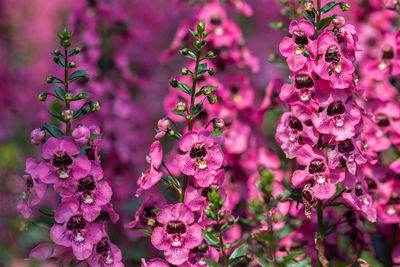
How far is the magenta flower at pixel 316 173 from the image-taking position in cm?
216

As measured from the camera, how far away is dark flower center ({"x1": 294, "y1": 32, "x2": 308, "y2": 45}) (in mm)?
2201

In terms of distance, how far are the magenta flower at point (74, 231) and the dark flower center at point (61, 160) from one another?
0.51 feet

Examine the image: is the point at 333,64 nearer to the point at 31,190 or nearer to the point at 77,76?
the point at 77,76

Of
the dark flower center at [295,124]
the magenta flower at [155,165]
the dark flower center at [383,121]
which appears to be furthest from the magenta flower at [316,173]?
the dark flower center at [383,121]

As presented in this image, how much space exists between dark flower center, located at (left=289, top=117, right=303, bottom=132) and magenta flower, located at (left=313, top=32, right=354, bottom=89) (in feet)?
0.77

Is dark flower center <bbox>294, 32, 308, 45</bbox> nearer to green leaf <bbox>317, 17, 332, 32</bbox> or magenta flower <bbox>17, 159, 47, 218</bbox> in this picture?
green leaf <bbox>317, 17, 332, 32</bbox>

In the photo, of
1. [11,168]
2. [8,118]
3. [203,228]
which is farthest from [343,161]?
[8,118]

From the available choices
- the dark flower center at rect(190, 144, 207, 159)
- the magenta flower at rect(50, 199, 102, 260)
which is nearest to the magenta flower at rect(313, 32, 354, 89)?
the dark flower center at rect(190, 144, 207, 159)

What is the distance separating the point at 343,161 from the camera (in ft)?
7.33

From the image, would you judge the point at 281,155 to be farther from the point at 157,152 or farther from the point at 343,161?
the point at 157,152

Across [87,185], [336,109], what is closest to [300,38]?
[336,109]

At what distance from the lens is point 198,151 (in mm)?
2139

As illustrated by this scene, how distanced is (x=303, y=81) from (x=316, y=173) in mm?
425

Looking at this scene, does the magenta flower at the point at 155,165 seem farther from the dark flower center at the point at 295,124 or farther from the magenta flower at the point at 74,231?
the dark flower center at the point at 295,124
